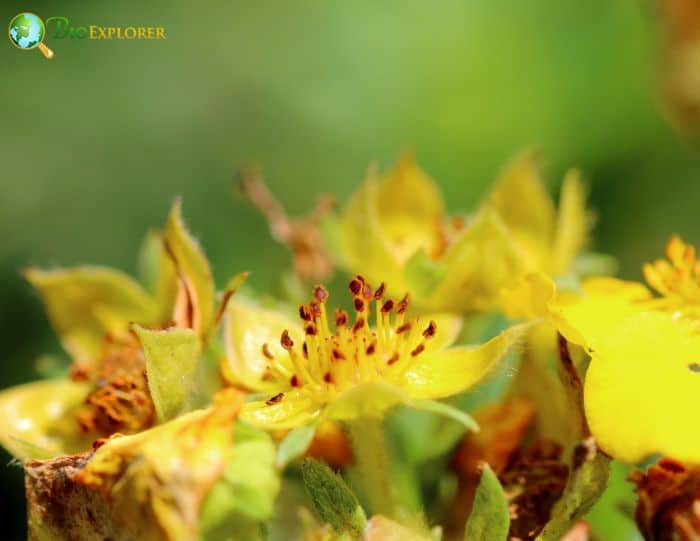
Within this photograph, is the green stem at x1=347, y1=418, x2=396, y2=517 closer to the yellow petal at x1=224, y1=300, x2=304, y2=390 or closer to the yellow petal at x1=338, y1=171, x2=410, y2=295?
the yellow petal at x1=224, y1=300, x2=304, y2=390

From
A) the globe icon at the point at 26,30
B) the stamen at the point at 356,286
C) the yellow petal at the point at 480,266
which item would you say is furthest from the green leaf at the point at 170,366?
the globe icon at the point at 26,30

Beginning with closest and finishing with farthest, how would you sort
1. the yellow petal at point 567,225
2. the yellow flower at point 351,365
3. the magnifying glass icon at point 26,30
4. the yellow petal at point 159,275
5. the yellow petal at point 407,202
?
the yellow flower at point 351,365, the yellow petal at point 159,275, the yellow petal at point 567,225, the yellow petal at point 407,202, the magnifying glass icon at point 26,30

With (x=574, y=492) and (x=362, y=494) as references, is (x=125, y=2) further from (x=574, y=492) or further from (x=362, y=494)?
(x=574, y=492)

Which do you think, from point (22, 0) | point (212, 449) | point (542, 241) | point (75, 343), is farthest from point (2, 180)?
point (212, 449)

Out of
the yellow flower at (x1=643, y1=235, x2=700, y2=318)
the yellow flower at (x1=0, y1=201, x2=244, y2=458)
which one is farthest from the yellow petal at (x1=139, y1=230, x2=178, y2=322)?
the yellow flower at (x1=643, y1=235, x2=700, y2=318)

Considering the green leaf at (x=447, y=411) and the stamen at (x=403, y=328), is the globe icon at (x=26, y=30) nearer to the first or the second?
the stamen at (x=403, y=328)
